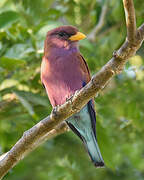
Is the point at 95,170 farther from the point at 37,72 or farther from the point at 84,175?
the point at 37,72

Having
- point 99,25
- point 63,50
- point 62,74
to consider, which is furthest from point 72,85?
point 99,25

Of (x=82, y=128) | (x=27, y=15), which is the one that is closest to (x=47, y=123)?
(x=82, y=128)

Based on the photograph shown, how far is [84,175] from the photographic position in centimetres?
423

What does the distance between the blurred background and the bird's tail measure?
25 cm

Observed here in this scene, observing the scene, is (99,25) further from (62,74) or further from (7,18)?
(62,74)

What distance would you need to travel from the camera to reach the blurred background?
3.76 meters

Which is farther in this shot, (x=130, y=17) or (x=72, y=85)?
(x=72, y=85)

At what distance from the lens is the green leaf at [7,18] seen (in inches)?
151

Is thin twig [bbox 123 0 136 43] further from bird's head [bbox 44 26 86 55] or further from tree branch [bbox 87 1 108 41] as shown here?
tree branch [bbox 87 1 108 41]

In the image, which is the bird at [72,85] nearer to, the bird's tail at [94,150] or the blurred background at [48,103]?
the bird's tail at [94,150]

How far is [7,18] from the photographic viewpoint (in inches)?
151

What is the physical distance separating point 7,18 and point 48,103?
798 mm

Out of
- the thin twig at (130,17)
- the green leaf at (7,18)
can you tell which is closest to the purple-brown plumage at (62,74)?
the green leaf at (7,18)

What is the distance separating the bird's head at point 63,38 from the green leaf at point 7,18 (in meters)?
0.33
